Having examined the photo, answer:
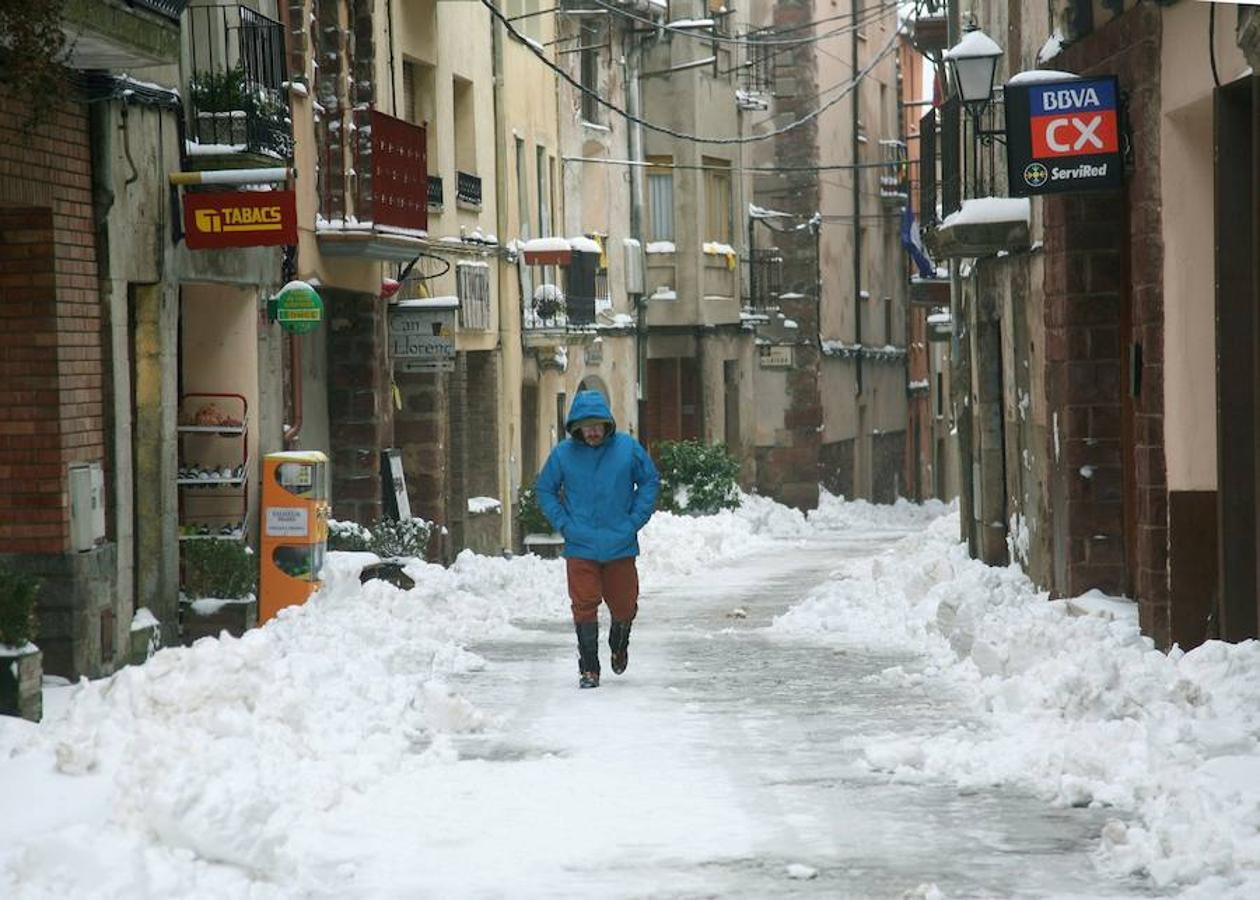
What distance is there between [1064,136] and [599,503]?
12.0ft

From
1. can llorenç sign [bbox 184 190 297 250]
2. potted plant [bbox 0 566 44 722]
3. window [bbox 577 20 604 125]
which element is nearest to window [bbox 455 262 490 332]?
window [bbox 577 20 604 125]

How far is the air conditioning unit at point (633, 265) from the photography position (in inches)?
1647

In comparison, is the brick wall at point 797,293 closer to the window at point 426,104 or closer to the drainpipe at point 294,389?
the window at point 426,104

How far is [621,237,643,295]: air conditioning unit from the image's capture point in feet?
137

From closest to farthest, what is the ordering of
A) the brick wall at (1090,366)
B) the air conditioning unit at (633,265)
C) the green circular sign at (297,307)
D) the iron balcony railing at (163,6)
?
the iron balcony railing at (163,6) < the brick wall at (1090,366) < the green circular sign at (297,307) < the air conditioning unit at (633,265)

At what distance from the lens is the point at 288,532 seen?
1930cm

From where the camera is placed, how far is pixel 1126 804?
9.73 m

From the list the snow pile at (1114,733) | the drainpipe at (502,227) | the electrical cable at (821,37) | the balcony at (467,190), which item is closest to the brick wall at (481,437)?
the drainpipe at (502,227)

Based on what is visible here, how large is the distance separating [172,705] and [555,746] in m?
1.91

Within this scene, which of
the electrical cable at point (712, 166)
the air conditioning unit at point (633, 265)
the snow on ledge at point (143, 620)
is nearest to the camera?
the snow on ledge at point (143, 620)

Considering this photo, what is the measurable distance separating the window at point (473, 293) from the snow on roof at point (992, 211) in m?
9.46

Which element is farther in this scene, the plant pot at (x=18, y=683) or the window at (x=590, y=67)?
the window at (x=590, y=67)

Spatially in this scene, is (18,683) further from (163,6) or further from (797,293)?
(797,293)

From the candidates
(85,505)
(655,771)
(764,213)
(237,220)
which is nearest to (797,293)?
(764,213)
